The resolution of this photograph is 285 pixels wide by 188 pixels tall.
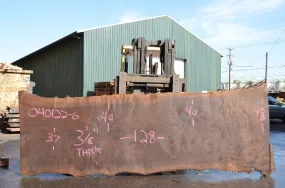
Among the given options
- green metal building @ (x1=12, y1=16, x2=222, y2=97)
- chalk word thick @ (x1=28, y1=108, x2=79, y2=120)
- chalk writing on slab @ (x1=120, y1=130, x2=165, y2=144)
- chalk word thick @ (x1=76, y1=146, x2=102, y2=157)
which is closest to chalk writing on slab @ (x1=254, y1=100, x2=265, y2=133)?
chalk writing on slab @ (x1=120, y1=130, x2=165, y2=144)

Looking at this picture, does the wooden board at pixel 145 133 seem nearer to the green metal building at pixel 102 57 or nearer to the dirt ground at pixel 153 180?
the dirt ground at pixel 153 180

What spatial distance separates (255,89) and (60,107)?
358cm

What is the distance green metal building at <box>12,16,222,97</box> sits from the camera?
19.8m

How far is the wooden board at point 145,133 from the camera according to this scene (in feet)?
19.0

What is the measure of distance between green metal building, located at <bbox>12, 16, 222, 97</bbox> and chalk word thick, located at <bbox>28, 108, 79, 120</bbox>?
13829mm

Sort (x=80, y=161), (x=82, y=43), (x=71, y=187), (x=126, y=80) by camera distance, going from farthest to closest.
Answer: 1. (x=82, y=43)
2. (x=126, y=80)
3. (x=80, y=161)
4. (x=71, y=187)

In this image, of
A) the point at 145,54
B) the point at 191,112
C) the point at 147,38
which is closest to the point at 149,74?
the point at 145,54

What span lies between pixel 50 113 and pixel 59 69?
17116 mm

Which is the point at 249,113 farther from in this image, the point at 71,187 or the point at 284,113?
the point at 284,113

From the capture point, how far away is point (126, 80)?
749 centimetres

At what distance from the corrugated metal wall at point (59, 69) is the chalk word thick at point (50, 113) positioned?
14.0 meters

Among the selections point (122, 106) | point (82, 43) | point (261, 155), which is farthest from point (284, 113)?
point (122, 106)

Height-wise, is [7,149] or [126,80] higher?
[126,80]

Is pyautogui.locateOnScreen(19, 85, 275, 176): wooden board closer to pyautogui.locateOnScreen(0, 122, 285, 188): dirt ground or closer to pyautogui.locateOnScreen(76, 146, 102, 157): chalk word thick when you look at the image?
pyautogui.locateOnScreen(76, 146, 102, 157): chalk word thick
